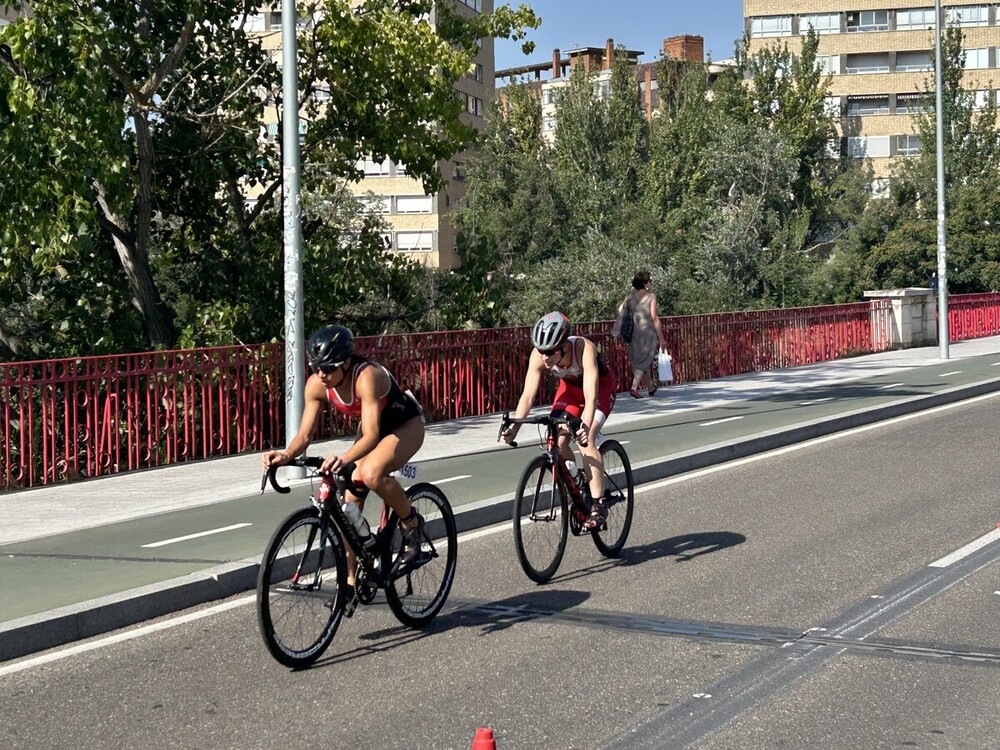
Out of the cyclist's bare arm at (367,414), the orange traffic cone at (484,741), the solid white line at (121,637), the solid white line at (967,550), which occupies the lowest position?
the solid white line at (121,637)

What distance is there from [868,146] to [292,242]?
7605cm

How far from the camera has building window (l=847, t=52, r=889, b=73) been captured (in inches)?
3334

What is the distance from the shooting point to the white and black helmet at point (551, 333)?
806 cm

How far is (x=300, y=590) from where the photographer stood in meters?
6.39

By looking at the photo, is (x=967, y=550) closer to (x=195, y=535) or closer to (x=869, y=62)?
(x=195, y=535)

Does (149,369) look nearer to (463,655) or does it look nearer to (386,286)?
(386,286)

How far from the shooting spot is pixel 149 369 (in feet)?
44.9

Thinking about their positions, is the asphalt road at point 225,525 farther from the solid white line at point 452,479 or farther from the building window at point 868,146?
the building window at point 868,146

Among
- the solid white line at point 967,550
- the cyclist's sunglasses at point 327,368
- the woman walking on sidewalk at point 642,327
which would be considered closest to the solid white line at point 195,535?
the cyclist's sunglasses at point 327,368

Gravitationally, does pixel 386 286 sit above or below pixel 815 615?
above

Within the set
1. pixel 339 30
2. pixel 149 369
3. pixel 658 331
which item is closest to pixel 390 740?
pixel 149 369

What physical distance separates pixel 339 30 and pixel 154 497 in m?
6.91

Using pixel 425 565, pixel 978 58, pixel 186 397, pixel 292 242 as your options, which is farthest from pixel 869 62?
pixel 425 565

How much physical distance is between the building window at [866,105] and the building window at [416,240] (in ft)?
87.7
